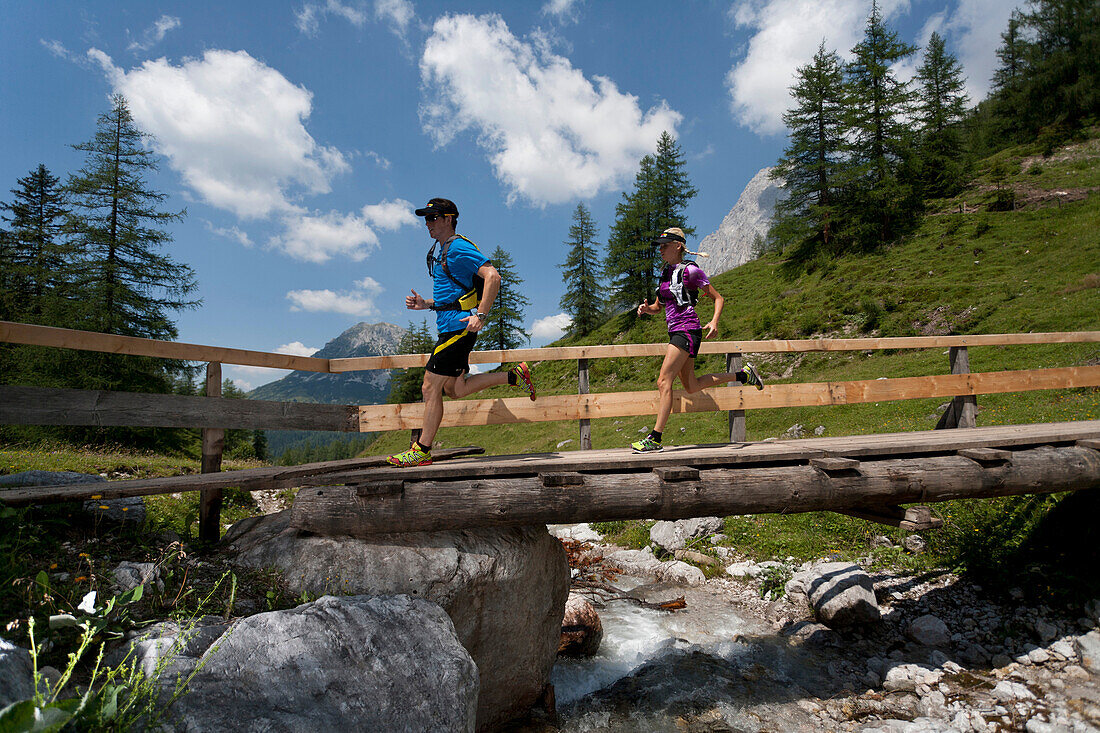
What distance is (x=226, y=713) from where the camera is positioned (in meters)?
2.40

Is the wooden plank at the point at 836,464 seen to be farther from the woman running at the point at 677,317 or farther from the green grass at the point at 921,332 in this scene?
the green grass at the point at 921,332

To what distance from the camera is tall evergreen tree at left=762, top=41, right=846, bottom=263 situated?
39.5m

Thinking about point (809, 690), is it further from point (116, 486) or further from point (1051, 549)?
point (116, 486)

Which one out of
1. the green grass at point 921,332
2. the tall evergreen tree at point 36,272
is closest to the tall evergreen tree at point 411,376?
the green grass at point 921,332

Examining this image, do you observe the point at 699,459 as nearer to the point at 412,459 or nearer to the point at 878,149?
the point at 412,459

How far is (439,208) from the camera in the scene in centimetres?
483

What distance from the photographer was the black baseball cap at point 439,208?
482cm

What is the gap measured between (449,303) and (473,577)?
7.87 feet

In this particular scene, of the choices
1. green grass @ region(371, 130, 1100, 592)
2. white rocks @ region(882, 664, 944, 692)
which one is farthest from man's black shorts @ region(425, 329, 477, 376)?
green grass @ region(371, 130, 1100, 592)

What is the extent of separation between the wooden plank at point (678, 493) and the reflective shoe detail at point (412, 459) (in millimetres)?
716

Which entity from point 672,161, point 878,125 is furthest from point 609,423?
point 878,125

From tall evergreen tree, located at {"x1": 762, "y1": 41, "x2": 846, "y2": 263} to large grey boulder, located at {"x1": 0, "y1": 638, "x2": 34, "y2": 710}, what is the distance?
42946 millimetres

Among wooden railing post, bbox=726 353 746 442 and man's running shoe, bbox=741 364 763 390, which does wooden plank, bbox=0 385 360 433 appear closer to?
wooden railing post, bbox=726 353 746 442

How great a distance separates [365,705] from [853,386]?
6.75m
